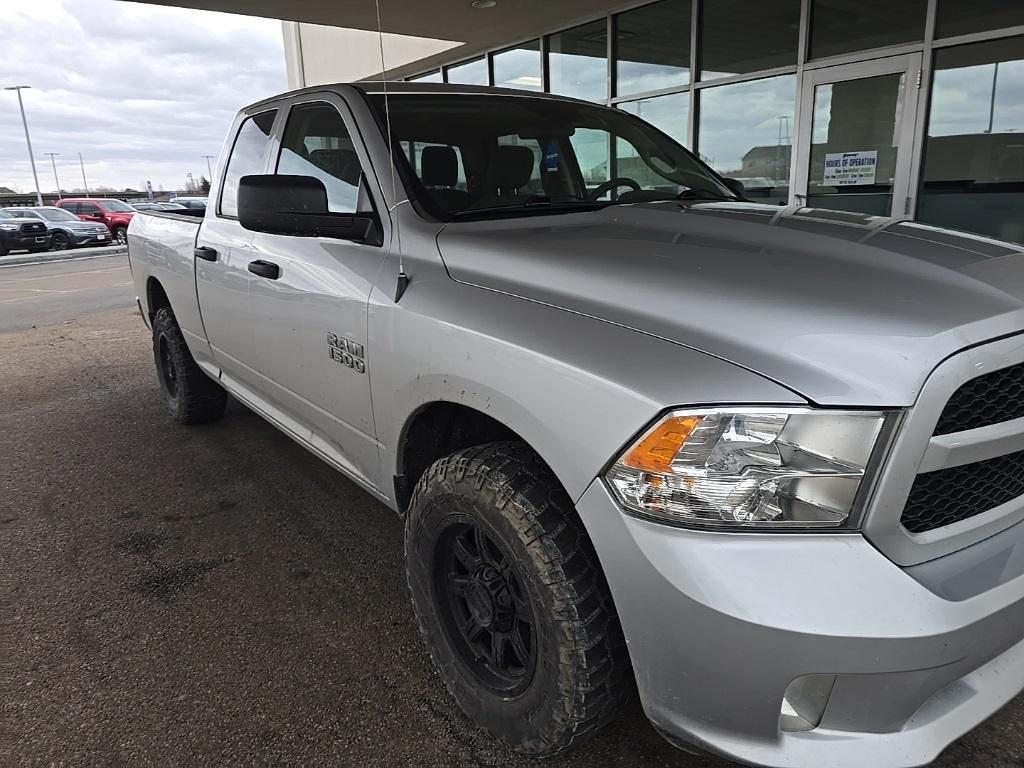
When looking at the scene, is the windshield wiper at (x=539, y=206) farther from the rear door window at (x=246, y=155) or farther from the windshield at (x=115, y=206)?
the windshield at (x=115, y=206)

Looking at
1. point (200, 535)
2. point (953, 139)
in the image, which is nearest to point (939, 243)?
point (200, 535)

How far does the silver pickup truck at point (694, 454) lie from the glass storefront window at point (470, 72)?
402 inches

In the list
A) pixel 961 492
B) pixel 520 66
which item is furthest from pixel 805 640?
pixel 520 66

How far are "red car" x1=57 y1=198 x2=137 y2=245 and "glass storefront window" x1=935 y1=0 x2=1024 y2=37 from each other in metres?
29.7

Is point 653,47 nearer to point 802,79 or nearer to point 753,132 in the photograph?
point 753,132

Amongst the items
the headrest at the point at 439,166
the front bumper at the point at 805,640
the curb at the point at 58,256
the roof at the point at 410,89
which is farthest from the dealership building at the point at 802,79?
the curb at the point at 58,256

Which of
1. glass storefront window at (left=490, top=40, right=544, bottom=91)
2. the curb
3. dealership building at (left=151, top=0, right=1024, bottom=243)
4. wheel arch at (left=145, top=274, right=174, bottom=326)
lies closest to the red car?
the curb

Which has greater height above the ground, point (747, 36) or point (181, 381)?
point (747, 36)

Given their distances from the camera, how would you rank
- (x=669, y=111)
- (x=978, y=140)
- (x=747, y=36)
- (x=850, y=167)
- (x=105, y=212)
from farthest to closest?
1. (x=105, y=212)
2. (x=669, y=111)
3. (x=747, y=36)
4. (x=850, y=167)
5. (x=978, y=140)

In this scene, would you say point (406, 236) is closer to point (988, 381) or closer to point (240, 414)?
point (988, 381)

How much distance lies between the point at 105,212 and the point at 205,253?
101 feet

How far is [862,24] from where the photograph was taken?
6605mm

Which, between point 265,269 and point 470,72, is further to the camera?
point 470,72

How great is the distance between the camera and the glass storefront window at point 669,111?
8609mm
